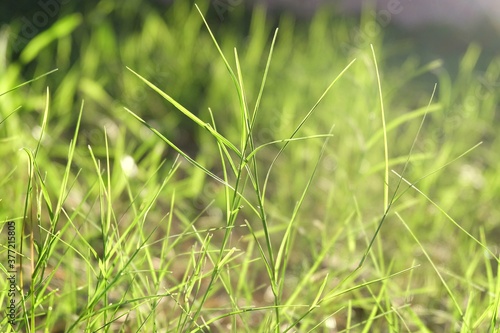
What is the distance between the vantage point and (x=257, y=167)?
1.78 metres

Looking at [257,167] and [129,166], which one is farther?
[257,167]

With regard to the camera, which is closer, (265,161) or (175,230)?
(175,230)

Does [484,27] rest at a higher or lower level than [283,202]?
lower

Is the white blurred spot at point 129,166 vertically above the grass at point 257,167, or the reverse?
the white blurred spot at point 129,166

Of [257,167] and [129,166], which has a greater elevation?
[129,166]

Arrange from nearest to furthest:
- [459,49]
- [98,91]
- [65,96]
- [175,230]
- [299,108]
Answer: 1. [175,230]
2. [65,96]
3. [98,91]
4. [299,108]
5. [459,49]

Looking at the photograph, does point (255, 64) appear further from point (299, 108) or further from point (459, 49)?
point (459, 49)

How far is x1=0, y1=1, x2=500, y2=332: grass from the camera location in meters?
1.20

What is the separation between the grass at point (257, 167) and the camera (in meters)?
1.20

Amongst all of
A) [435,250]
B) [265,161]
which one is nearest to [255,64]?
[265,161]

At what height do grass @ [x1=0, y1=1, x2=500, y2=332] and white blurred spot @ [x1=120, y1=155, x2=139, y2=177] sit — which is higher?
white blurred spot @ [x1=120, y1=155, x2=139, y2=177]

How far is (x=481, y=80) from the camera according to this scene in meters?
2.03

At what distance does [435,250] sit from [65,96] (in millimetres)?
861

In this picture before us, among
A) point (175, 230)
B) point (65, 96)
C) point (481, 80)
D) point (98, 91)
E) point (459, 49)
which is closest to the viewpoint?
point (175, 230)
